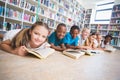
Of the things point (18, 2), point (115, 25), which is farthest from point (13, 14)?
point (115, 25)

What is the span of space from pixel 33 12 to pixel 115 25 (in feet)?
11.9

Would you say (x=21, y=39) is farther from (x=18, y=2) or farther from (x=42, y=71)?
(x=18, y=2)

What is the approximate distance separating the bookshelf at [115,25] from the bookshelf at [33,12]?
67.8 inches

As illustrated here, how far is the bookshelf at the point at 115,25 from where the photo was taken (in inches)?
189

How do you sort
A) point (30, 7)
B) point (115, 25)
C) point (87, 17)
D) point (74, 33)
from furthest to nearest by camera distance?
point (87, 17) < point (115, 25) < point (30, 7) < point (74, 33)

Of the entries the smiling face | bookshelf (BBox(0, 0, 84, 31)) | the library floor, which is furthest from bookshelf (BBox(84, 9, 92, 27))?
the library floor

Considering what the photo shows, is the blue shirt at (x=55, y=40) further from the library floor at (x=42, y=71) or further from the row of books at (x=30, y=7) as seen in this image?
the row of books at (x=30, y=7)

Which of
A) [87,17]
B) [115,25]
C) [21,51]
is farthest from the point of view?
[87,17]

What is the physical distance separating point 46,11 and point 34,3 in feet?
1.65

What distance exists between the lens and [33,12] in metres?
3.31

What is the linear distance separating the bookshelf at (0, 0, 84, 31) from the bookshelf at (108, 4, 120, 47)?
172 centimetres

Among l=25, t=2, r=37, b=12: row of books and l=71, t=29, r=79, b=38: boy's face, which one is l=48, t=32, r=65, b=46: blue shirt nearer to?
l=71, t=29, r=79, b=38: boy's face

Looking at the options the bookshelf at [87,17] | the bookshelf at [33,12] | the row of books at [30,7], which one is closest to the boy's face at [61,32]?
the bookshelf at [33,12]

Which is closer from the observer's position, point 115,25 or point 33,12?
point 33,12
